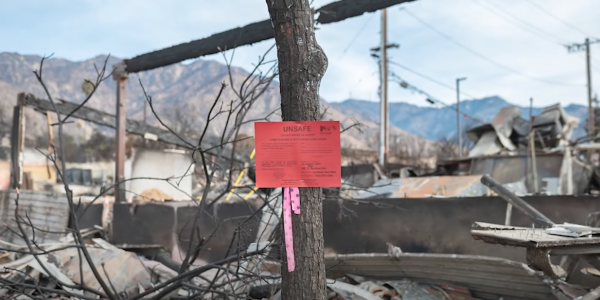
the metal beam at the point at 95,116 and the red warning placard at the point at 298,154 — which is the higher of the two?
the metal beam at the point at 95,116

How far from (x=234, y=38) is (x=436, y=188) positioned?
3.88m

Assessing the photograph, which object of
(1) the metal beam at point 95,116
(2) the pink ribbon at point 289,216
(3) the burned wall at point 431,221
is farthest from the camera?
(1) the metal beam at point 95,116

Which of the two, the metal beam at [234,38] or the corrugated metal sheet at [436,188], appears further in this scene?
the corrugated metal sheet at [436,188]

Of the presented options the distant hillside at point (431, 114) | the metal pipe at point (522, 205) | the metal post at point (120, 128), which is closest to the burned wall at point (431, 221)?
the metal pipe at point (522, 205)

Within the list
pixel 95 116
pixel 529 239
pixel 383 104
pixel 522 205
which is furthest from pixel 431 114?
pixel 529 239

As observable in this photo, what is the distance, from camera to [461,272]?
3797 millimetres

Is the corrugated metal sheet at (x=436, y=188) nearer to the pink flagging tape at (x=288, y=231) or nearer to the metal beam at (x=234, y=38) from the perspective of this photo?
the metal beam at (x=234, y=38)

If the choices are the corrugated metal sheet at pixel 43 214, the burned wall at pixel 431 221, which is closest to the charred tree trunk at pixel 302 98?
the burned wall at pixel 431 221

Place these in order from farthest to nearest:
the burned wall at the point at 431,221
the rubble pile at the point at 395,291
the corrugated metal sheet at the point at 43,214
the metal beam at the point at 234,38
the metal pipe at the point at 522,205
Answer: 1. the corrugated metal sheet at the point at 43,214
2. the metal beam at the point at 234,38
3. the burned wall at the point at 431,221
4. the metal pipe at the point at 522,205
5. the rubble pile at the point at 395,291

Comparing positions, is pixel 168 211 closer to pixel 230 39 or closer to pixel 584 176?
pixel 230 39

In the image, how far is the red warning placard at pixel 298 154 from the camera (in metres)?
2.35

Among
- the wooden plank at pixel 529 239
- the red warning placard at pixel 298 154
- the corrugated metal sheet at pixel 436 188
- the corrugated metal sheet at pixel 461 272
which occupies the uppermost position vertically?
the red warning placard at pixel 298 154

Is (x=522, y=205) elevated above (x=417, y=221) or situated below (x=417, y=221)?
above

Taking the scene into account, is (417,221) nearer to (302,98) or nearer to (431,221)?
(431,221)
